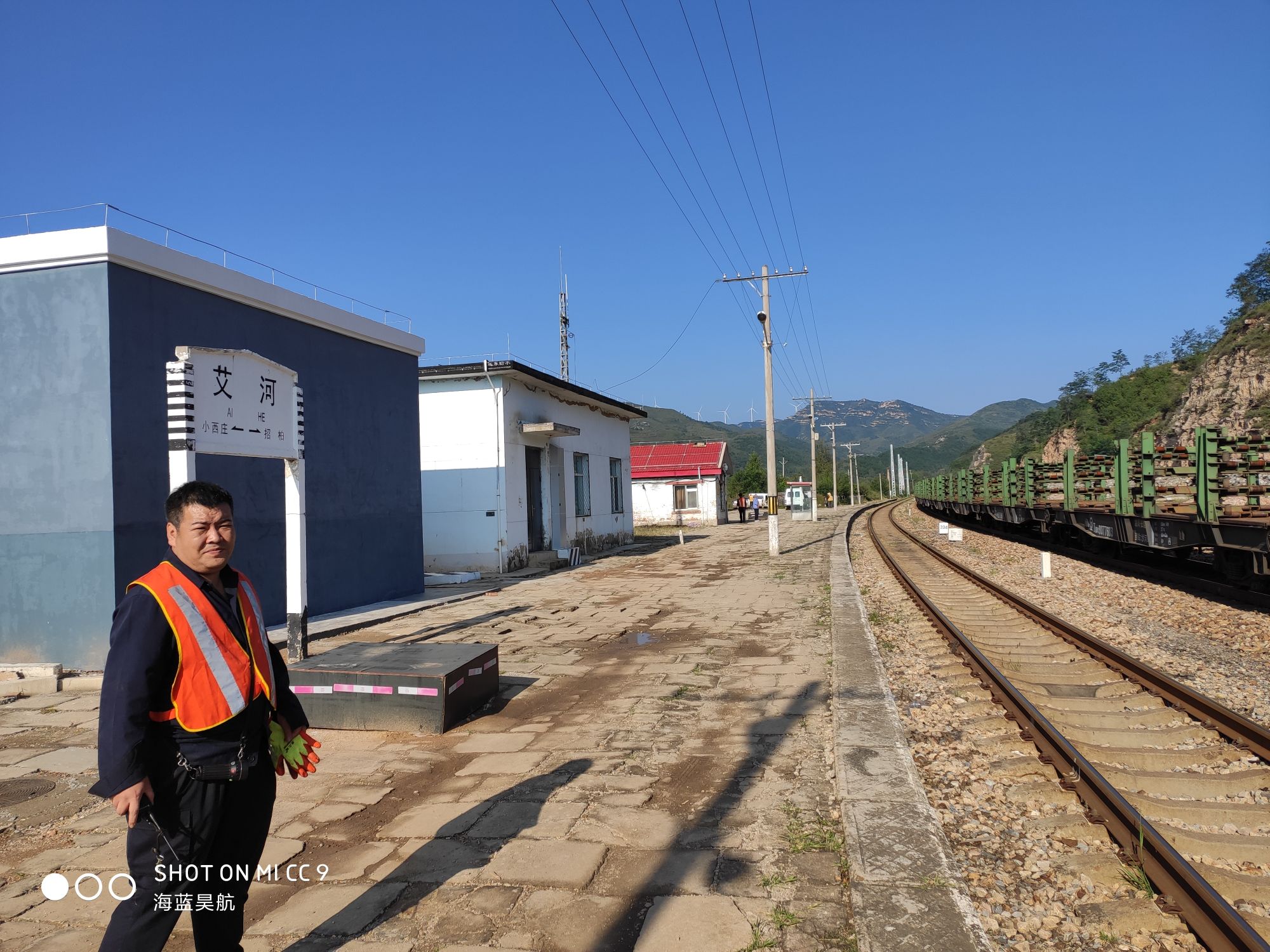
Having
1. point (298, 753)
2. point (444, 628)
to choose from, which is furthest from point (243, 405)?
point (298, 753)

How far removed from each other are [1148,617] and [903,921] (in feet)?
28.5

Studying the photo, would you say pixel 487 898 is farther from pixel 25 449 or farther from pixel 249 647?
pixel 25 449

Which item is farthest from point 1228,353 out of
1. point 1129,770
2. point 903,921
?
point 903,921

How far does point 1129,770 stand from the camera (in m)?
4.75

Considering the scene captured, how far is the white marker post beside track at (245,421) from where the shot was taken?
22.9 feet

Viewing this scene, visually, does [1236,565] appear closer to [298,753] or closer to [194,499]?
[298,753]

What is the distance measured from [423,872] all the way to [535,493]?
16.5 metres

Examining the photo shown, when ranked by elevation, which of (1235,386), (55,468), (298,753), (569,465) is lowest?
(298,753)

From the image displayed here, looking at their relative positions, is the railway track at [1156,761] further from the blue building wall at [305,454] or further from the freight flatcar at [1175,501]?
the blue building wall at [305,454]

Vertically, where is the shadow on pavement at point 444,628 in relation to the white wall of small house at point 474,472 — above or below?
below

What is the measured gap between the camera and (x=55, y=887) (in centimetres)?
354

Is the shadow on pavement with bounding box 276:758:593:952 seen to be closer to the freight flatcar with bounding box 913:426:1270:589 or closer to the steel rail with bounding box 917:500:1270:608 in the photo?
the freight flatcar with bounding box 913:426:1270:589

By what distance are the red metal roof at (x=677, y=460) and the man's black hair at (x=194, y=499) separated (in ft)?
127

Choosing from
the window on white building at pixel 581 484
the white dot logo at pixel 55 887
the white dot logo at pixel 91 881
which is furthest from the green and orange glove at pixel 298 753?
the window on white building at pixel 581 484
